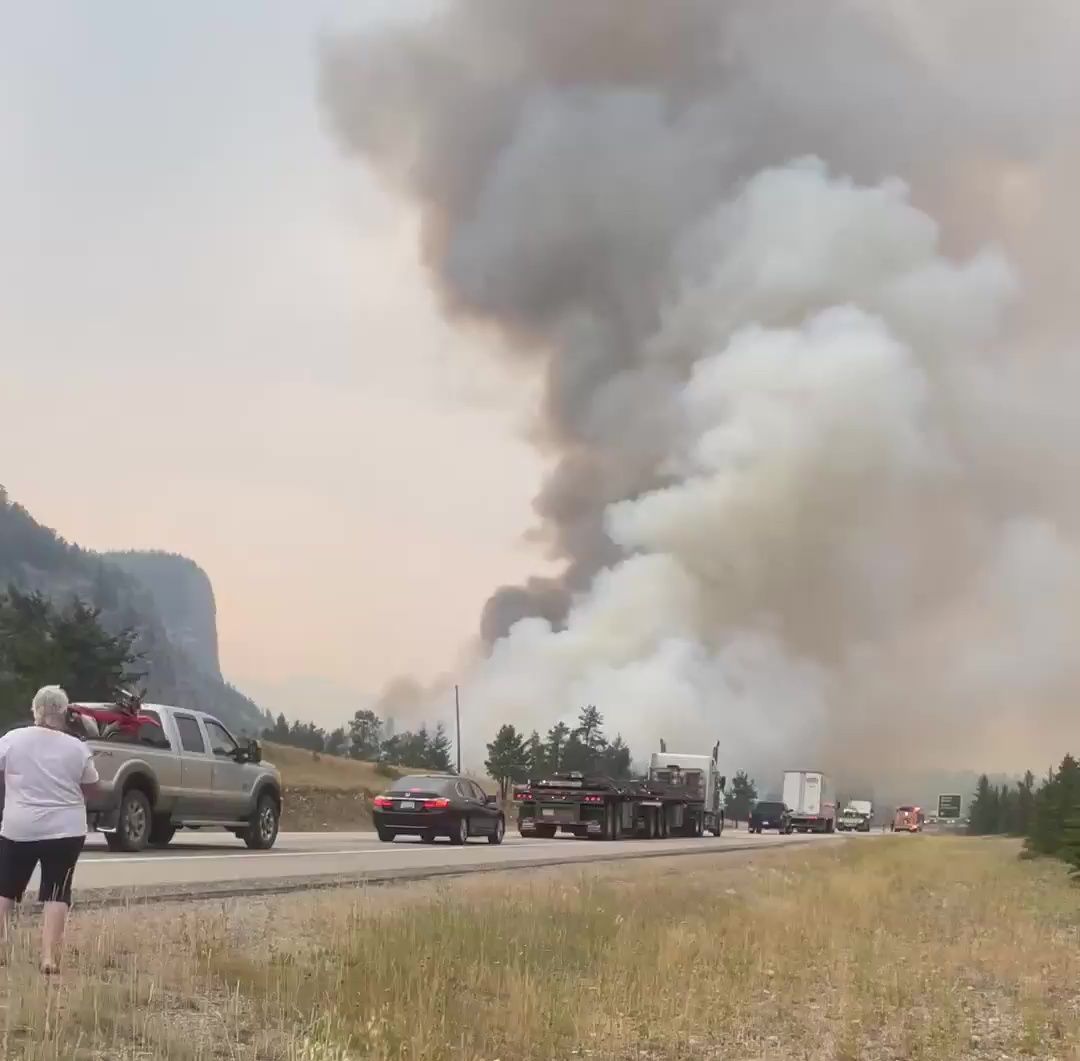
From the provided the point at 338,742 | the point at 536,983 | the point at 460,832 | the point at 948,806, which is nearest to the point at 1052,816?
the point at 460,832

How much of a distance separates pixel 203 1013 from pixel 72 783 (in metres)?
1.48

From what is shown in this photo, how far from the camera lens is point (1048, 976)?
40.9 feet

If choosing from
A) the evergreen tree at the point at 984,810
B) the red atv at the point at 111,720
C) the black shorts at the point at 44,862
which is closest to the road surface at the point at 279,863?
the red atv at the point at 111,720

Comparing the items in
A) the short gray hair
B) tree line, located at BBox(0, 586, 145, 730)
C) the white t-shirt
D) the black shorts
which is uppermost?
tree line, located at BBox(0, 586, 145, 730)

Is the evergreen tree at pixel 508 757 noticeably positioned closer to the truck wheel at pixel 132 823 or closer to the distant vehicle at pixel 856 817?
the distant vehicle at pixel 856 817

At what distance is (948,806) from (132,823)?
107 metres

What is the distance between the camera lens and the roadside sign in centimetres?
11662

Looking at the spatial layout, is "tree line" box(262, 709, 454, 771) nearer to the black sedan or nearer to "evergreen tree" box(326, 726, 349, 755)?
"evergreen tree" box(326, 726, 349, 755)

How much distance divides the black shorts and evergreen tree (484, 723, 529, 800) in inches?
3675

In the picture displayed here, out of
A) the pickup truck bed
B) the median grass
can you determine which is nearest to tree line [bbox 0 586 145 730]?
the pickup truck bed

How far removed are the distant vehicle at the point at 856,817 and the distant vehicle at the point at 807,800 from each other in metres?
21.2

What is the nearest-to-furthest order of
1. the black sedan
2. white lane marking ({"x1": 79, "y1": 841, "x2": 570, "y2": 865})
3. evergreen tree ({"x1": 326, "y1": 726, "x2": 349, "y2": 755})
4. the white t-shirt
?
1. the white t-shirt
2. white lane marking ({"x1": 79, "y1": 841, "x2": 570, "y2": 865})
3. the black sedan
4. evergreen tree ({"x1": 326, "y1": 726, "x2": 349, "y2": 755})

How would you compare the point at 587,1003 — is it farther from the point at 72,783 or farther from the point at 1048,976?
the point at 1048,976

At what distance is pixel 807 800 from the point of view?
254ft
